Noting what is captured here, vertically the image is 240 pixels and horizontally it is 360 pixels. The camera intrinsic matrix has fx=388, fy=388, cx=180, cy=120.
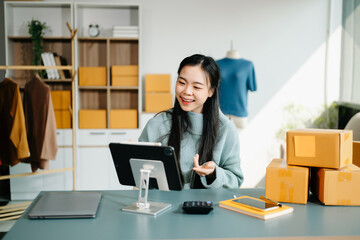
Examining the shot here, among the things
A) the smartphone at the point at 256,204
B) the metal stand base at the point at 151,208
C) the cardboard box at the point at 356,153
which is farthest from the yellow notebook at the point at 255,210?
the cardboard box at the point at 356,153

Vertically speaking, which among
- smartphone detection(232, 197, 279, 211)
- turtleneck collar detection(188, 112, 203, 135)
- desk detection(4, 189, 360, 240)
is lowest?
desk detection(4, 189, 360, 240)

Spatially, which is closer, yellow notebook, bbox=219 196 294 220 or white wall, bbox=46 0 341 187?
yellow notebook, bbox=219 196 294 220

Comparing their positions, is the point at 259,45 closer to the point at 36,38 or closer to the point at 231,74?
the point at 231,74

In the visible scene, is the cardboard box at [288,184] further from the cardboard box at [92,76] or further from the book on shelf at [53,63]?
the book on shelf at [53,63]

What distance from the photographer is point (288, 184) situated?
1.79m

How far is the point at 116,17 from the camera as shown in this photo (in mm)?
4816

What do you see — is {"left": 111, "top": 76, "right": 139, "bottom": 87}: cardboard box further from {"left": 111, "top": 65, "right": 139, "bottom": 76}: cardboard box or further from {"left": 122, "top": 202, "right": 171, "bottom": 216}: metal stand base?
{"left": 122, "top": 202, "right": 171, "bottom": 216}: metal stand base

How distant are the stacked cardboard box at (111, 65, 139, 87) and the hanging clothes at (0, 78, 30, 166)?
1.26m

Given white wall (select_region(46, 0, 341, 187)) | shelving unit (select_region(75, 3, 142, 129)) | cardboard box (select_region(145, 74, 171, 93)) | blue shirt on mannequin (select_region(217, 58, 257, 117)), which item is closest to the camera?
blue shirt on mannequin (select_region(217, 58, 257, 117))

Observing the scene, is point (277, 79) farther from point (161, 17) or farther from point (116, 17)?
point (116, 17)

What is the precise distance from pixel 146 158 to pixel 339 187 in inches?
34.4

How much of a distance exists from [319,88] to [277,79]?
0.58m

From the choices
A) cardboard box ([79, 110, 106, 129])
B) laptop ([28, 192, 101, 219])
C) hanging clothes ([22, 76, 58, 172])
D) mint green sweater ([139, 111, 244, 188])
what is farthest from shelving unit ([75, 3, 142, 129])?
laptop ([28, 192, 101, 219])

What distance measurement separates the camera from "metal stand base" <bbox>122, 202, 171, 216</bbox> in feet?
5.20
